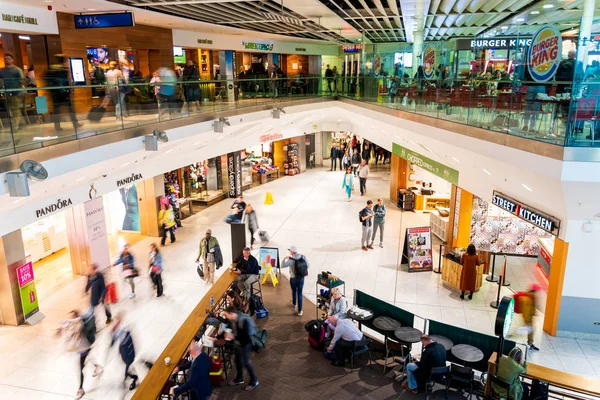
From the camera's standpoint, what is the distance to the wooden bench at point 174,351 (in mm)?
5926

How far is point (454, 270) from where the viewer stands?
411 inches

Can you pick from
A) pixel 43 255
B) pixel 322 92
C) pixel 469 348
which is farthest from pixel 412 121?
pixel 43 255

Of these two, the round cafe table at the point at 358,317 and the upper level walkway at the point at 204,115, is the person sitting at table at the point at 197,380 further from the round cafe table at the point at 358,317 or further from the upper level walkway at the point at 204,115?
the upper level walkway at the point at 204,115

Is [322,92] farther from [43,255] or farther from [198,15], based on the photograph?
[43,255]

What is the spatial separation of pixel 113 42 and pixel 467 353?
42.9ft

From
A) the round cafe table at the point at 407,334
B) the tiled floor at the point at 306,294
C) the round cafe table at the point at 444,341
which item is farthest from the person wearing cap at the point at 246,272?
the round cafe table at the point at 444,341

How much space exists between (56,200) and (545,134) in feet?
26.9

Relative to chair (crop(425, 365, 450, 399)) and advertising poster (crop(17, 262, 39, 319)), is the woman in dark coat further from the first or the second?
advertising poster (crop(17, 262, 39, 319))

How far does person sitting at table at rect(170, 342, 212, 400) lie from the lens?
5934 millimetres

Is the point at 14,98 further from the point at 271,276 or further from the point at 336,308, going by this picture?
the point at 271,276

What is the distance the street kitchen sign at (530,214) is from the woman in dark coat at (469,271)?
155 cm

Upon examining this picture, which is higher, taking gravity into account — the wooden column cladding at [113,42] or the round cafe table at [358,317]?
the wooden column cladding at [113,42]

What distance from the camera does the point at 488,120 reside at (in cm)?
781

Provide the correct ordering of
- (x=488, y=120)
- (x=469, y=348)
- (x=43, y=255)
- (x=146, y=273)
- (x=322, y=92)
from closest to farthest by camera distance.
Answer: (x=469, y=348)
(x=488, y=120)
(x=146, y=273)
(x=43, y=255)
(x=322, y=92)
